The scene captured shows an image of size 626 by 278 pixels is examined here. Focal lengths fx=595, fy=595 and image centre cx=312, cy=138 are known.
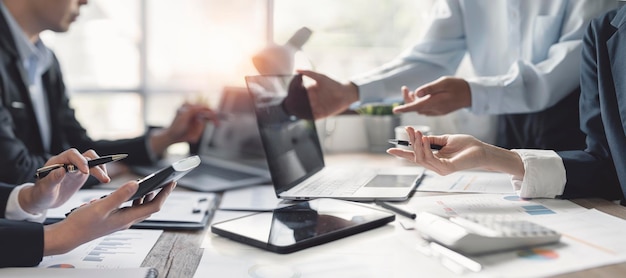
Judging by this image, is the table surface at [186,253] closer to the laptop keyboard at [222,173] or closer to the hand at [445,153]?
the hand at [445,153]

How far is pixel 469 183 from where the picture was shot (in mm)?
1247

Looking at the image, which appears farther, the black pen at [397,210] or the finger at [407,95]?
the finger at [407,95]

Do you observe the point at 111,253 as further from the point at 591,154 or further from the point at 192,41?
the point at 192,41

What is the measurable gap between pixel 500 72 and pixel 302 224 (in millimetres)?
920

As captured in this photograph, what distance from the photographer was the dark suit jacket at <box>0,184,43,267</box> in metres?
0.78

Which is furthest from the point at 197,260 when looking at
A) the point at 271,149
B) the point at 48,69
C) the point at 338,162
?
the point at 48,69

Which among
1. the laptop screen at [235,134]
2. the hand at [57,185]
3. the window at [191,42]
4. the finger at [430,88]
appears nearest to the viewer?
the hand at [57,185]

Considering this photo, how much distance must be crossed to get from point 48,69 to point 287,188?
1.09 m

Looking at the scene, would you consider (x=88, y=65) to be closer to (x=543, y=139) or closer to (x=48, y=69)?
(x=48, y=69)

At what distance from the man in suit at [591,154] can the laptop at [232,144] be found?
63 centimetres

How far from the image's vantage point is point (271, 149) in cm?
109

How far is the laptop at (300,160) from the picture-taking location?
3.63ft

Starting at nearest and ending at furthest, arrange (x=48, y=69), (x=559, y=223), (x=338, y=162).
Answer: 1. (x=559, y=223)
2. (x=338, y=162)
3. (x=48, y=69)

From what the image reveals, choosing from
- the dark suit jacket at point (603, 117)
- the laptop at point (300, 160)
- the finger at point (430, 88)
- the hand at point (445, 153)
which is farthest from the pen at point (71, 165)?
the dark suit jacket at point (603, 117)
